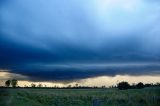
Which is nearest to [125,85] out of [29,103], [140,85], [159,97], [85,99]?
[140,85]

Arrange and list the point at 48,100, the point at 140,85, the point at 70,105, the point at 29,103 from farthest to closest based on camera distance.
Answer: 1. the point at 140,85
2. the point at 48,100
3. the point at 70,105
4. the point at 29,103

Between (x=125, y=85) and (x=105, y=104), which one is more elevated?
(x=125, y=85)

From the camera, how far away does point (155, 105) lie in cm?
4069

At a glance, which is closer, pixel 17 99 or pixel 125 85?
pixel 17 99

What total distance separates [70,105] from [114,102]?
7.43m

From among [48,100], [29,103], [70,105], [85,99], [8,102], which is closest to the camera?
[8,102]

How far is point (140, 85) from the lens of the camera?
374 ft

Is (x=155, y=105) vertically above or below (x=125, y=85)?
below

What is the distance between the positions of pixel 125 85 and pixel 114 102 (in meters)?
58.9

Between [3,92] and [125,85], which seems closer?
[3,92]

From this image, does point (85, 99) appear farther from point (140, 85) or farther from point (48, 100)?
point (140, 85)

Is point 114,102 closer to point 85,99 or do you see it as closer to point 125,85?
point 85,99

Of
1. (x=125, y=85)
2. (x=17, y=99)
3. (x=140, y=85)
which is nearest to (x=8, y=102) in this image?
(x=17, y=99)

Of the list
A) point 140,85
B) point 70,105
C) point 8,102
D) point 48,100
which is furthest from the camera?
point 140,85
